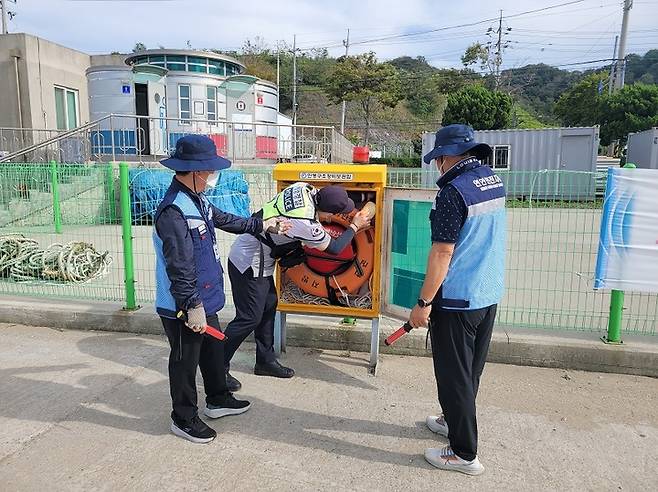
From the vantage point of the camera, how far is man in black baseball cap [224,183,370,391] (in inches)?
145

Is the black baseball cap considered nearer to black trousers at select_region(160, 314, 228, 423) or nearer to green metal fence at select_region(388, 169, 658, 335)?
green metal fence at select_region(388, 169, 658, 335)

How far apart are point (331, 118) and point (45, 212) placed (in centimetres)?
6235

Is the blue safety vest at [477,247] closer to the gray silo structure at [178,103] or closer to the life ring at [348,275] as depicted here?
the life ring at [348,275]

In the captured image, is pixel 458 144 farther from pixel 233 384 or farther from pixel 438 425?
pixel 233 384

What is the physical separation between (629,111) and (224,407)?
3589cm

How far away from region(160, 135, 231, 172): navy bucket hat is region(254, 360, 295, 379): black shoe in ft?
5.81

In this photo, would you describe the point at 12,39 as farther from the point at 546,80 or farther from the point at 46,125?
the point at 546,80

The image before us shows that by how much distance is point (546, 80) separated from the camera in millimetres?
84438

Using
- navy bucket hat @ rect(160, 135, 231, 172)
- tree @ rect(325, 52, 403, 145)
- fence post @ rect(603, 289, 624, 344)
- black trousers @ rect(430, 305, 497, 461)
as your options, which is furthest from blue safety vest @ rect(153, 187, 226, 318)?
tree @ rect(325, 52, 403, 145)

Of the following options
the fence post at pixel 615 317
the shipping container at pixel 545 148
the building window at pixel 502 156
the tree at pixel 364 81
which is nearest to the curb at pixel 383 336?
the fence post at pixel 615 317

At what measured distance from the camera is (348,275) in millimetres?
4289

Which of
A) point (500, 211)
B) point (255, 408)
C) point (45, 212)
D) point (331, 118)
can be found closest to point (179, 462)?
point (255, 408)

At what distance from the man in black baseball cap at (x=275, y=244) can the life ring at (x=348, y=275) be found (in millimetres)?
277

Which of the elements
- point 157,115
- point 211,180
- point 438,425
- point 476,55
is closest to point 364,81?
point 476,55
